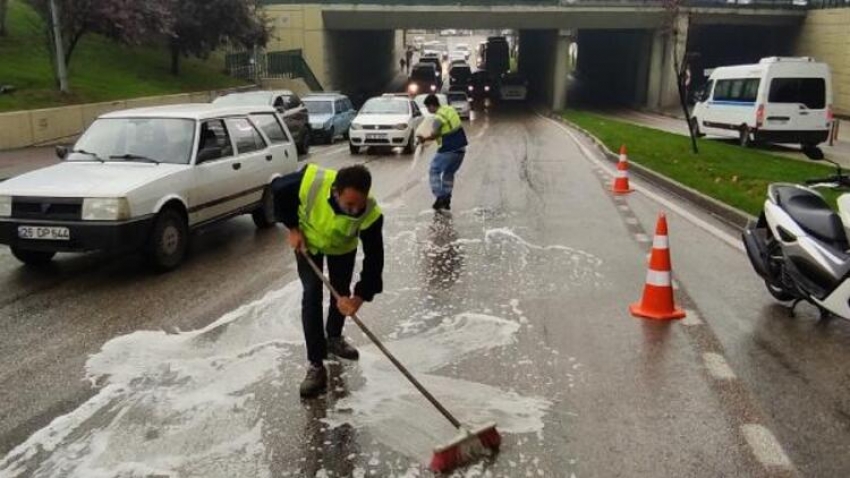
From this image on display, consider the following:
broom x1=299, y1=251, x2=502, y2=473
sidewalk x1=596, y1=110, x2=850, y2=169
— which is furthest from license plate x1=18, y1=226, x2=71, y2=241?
sidewalk x1=596, y1=110, x2=850, y2=169

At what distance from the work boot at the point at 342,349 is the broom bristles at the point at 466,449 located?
147cm

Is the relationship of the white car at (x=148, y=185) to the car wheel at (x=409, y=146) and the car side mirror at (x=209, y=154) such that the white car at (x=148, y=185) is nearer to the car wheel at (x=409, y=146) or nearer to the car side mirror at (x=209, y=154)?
the car side mirror at (x=209, y=154)

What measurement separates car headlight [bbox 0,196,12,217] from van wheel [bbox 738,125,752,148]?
65.5ft

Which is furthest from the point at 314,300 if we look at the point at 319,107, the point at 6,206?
the point at 319,107

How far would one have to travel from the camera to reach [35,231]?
6.95m

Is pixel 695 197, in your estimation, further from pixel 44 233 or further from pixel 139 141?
pixel 44 233

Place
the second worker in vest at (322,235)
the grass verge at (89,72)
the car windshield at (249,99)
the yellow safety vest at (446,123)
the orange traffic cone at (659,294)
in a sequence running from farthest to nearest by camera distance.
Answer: the grass verge at (89,72) < the car windshield at (249,99) < the yellow safety vest at (446,123) < the orange traffic cone at (659,294) < the second worker in vest at (322,235)

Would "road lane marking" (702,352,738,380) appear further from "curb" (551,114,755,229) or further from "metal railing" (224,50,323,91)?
"metal railing" (224,50,323,91)

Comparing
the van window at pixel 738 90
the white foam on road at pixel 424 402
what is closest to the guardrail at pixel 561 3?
the van window at pixel 738 90

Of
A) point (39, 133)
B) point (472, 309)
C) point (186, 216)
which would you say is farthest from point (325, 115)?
point (472, 309)

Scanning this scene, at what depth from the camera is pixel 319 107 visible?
80.7 ft

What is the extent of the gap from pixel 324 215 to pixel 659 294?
10.3ft

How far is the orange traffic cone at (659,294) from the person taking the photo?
20.2 feet

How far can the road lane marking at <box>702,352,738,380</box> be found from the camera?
496cm
